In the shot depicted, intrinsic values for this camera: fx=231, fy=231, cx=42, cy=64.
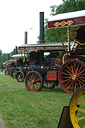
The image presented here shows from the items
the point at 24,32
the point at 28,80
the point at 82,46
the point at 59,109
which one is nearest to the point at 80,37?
the point at 82,46

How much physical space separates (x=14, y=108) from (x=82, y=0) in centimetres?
1808

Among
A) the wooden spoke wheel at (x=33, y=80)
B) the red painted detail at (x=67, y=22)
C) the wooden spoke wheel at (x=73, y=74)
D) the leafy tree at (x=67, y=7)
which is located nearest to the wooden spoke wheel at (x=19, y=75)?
the wooden spoke wheel at (x=33, y=80)

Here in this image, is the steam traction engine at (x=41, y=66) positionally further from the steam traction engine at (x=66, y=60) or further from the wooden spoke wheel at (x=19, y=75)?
the wooden spoke wheel at (x=19, y=75)

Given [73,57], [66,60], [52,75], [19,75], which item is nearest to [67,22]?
[73,57]

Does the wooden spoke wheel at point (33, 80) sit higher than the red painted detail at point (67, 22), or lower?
lower

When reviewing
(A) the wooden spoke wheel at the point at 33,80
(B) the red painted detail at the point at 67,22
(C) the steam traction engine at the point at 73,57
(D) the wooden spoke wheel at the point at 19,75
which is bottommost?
(D) the wooden spoke wheel at the point at 19,75

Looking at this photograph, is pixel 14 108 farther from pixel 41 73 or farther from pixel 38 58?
pixel 38 58

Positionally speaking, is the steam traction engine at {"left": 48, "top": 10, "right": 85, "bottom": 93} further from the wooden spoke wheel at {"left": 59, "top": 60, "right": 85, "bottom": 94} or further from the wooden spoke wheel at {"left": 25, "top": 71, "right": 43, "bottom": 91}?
the wooden spoke wheel at {"left": 25, "top": 71, "right": 43, "bottom": 91}

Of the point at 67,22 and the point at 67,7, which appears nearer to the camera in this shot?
the point at 67,22

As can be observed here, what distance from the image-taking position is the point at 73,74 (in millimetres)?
7977

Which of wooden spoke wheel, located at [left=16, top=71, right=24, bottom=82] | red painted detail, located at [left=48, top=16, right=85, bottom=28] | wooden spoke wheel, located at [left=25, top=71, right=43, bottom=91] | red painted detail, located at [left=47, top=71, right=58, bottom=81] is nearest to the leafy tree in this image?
wooden spoke wheel, located at [left=16, top=71, right=24, bottom=82]

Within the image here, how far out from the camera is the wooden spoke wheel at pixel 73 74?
7.82 meters

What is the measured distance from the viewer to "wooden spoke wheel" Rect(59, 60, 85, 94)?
25.6 ft

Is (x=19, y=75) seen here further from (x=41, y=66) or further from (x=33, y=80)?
(x=33, y=80)
